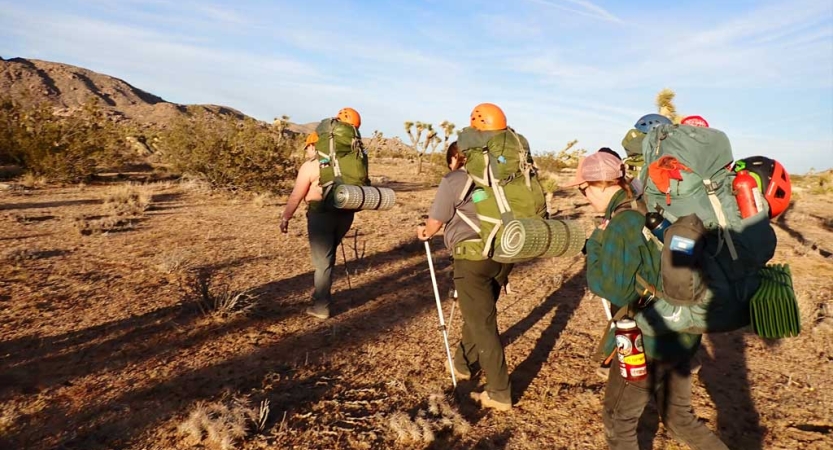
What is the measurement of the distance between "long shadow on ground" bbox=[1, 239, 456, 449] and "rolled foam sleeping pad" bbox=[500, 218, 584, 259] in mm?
2211

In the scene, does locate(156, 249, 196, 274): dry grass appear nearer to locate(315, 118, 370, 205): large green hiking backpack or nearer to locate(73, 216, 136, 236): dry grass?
locate(73, 216, 136, 236): dry grass

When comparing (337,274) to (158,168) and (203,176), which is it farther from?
(158,168)

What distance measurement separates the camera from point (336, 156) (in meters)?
5.32

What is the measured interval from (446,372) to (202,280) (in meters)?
3.33

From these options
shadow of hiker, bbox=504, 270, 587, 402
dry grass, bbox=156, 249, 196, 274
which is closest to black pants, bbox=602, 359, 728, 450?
shadow of hiker, bbox=504, 270, 587, 402

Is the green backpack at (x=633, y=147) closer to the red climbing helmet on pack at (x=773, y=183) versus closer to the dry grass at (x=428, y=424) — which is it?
the red climbing helmet on pack at (x=773, y=183)

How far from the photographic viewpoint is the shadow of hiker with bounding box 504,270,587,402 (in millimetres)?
4812

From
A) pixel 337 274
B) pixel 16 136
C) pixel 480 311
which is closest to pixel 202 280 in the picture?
pixel 337 274

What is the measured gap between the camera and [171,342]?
489 centimetres

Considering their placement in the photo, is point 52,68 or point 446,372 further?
point 52,68

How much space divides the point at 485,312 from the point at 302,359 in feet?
6.80

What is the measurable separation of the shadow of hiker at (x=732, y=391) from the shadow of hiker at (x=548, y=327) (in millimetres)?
1621

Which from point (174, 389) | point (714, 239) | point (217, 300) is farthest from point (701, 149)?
point (217, 300)

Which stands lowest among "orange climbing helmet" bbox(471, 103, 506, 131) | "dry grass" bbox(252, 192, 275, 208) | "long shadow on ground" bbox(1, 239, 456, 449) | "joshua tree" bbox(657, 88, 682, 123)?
"long shadow on ground" bbox(1, 239, 456, 449)
